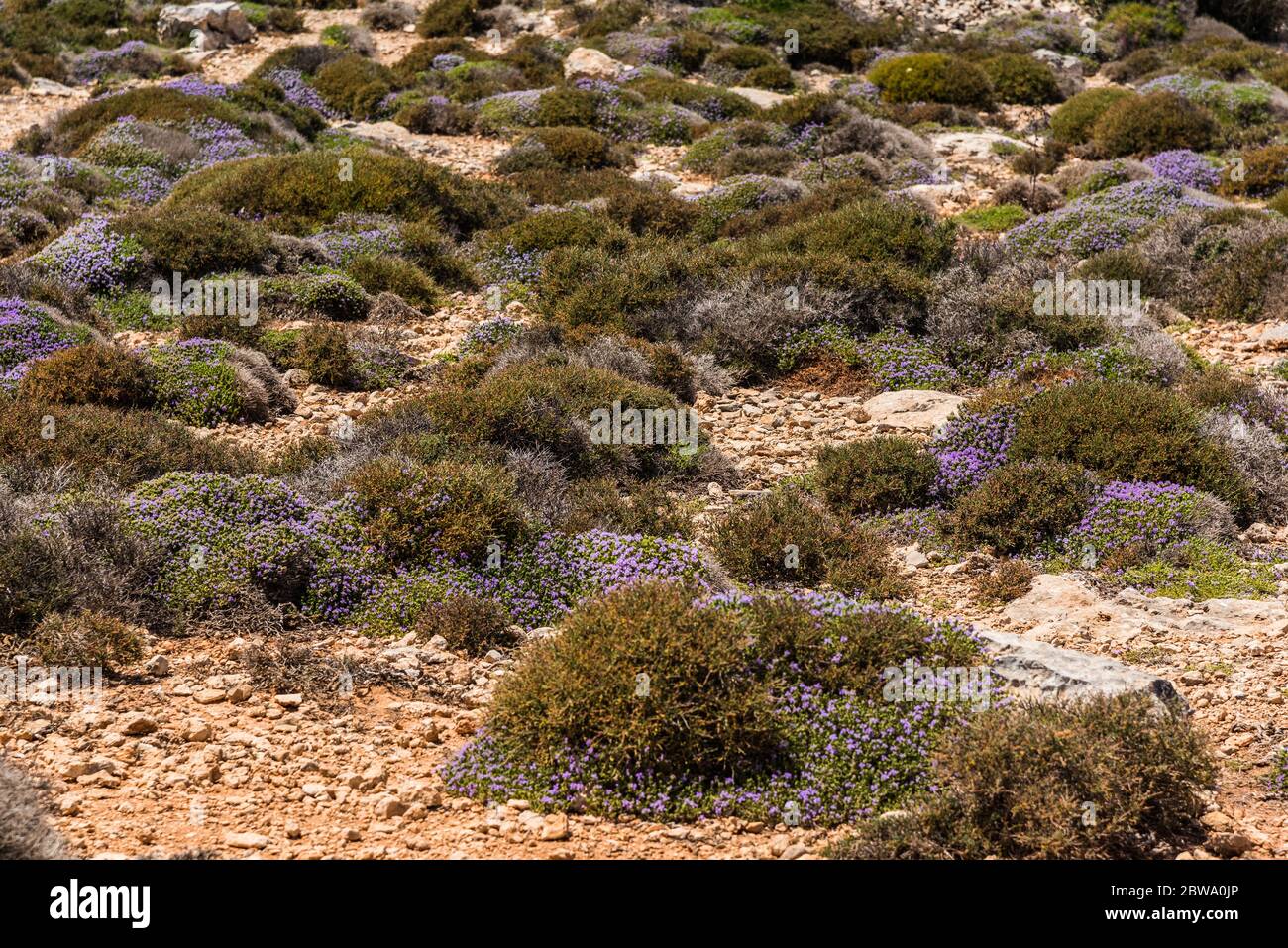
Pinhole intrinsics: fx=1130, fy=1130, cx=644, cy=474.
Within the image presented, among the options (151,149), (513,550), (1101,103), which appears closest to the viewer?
(513,550)

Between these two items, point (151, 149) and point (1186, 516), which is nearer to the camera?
point (1186, 516)

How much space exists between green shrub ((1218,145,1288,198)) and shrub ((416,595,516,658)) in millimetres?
16607

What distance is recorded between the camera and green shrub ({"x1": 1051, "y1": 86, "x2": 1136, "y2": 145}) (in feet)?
75.5

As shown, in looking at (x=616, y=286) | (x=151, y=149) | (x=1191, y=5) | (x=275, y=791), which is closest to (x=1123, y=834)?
(x=275, y=791)

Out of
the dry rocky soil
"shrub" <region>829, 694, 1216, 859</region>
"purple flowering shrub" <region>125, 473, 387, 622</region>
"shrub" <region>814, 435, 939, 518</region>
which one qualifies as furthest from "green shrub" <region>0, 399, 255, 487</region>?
"shrub" <region>829, 694, 1216, 859</region>

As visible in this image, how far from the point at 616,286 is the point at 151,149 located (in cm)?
999

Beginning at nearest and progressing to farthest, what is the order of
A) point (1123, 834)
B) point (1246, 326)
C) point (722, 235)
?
point (1123, 834) < point (1246, 326) < point (722, 235)

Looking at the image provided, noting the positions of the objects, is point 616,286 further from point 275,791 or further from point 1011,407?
point 275,791

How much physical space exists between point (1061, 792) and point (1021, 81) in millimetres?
26261

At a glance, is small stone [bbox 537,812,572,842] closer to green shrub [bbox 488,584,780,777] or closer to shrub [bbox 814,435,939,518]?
green shrub [bbox 488,584,780,777]

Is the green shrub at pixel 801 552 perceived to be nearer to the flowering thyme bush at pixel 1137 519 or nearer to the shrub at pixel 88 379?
the flowering thyme bush at pixel 1137 519

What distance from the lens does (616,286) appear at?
45.5 feet

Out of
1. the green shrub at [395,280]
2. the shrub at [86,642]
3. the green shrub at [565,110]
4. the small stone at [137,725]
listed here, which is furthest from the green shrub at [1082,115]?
the small stone at [137,725]

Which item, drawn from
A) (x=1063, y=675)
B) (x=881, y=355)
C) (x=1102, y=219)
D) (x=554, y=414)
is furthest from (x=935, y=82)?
(x=1063, y=675)
